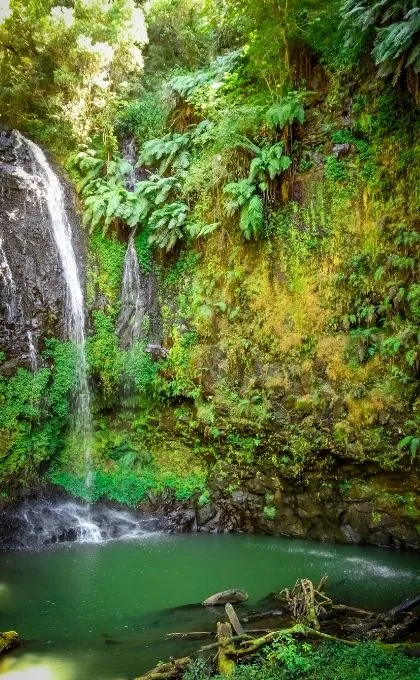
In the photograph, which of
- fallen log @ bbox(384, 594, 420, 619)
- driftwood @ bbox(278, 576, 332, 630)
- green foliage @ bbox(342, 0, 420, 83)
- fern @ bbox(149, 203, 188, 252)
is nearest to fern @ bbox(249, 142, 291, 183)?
fern @ bbox(149, 203, 188, 252)

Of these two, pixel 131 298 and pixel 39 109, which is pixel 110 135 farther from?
pixel 131 298

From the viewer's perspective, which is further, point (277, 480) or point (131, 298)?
point (131, 298)

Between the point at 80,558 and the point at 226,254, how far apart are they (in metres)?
7.02

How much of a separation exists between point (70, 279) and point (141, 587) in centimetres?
761

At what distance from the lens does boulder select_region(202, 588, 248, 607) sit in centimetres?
710

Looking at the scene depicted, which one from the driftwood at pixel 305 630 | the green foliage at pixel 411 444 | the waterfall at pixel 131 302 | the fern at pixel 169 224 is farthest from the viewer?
the waterfall at pixel 131 302

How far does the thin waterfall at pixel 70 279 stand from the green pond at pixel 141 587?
9.73ft

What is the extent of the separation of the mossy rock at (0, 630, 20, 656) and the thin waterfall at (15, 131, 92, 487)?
5643 millimetres

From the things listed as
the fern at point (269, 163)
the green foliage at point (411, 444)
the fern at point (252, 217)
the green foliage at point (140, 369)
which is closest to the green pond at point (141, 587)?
the green foliage at point (411, 444)

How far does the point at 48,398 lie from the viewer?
11.7 meters

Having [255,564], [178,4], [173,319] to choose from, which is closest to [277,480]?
[255,564]

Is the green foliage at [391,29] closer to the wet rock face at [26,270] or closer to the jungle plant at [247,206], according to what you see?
the jungle plant at [247,206]

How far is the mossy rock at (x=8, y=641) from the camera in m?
5.92

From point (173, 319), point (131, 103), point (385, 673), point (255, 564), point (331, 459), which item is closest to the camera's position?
point (385, 673)
